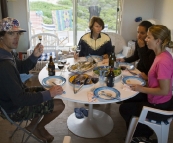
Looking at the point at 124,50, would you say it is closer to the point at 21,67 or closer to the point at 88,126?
the point at 88,126

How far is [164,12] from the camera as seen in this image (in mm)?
3539

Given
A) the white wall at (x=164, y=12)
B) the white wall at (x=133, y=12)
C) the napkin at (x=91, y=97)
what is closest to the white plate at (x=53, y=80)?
the napkin at (x=91, y=97)

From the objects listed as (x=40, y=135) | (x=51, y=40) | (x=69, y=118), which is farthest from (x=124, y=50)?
(x=40, y=135)

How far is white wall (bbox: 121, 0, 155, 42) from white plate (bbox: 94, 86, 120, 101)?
268cm

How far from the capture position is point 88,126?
7.63 feet

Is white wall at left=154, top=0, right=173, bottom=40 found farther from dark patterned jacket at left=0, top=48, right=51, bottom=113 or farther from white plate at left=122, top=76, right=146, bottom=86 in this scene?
dark patterned jacket at left=0, top=48, right=51, bottom=113

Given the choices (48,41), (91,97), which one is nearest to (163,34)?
(91,97)

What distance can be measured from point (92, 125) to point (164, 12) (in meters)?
2.53

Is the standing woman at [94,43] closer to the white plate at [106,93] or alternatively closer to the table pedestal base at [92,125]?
the table pedestal base at [92,125]

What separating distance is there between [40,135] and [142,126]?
1070 mm

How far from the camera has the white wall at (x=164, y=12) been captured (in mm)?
3297

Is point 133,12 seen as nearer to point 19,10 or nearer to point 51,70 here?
point 19,10

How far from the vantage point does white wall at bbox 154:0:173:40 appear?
330 cm

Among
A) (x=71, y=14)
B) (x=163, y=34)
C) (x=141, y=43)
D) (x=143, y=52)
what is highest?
(x=71, y=14)
